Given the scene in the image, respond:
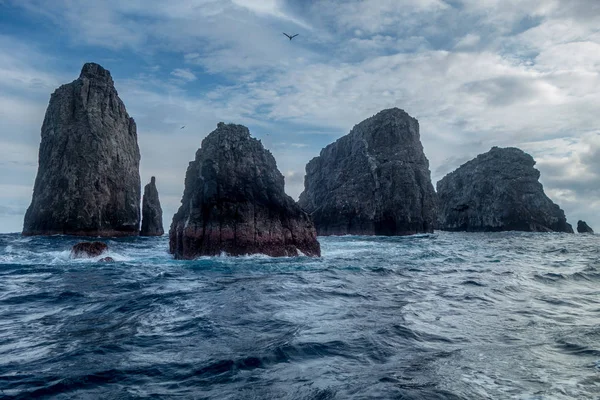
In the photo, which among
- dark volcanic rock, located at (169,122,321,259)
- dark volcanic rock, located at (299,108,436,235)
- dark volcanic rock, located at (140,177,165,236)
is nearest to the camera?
dark volcanic rock, located at (169,122,321,259)

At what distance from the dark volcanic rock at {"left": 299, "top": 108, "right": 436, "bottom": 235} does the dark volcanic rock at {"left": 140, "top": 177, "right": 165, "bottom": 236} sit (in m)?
35.6

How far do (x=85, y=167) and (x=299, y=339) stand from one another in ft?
223

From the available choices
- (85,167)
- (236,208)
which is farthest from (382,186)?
(236,208)

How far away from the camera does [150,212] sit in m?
72.2

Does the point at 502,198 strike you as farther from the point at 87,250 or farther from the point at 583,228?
the point at 87,250

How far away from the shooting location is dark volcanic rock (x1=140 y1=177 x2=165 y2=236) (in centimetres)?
7169

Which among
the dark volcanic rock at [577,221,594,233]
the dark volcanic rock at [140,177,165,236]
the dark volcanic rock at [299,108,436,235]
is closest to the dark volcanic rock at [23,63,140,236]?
the dark volcanic rock at [140,177,165,236]

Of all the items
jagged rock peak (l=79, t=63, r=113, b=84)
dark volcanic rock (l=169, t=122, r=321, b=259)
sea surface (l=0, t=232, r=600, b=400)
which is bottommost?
sea surface (l=0, t=232, r=600, b=400)

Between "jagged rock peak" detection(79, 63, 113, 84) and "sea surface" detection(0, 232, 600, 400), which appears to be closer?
"sea surface" detection(0, 232, 600, 400)

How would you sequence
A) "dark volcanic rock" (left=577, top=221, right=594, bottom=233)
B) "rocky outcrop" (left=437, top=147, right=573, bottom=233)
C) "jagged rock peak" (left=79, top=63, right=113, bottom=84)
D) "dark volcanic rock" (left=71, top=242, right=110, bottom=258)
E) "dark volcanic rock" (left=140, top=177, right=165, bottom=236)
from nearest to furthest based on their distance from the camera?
"dark volcanic rock" (left=71, top=242, right=110, bottom=258)
"dark volcanic rock" (left=140, top=177, right=165, bottom=236)
"jagged rock peak" (left=79, top=63, right=113, bottom=84)
"rocky outcrop" (left=437, top=147, right=573, bottom=233)
"dark volcanic rock" (left=577, top=221, right=594, bottom=233)

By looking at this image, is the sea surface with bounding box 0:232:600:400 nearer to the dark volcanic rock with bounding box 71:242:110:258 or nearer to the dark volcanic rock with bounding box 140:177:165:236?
the dark volcanic rock with bounding box 71:242:110:258

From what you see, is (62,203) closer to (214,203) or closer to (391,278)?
(214,203)

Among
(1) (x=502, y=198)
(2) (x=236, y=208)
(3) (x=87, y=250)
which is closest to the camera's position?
(3) (x=87, y=250)

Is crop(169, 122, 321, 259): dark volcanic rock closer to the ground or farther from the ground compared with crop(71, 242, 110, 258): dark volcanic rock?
farther from the ground
